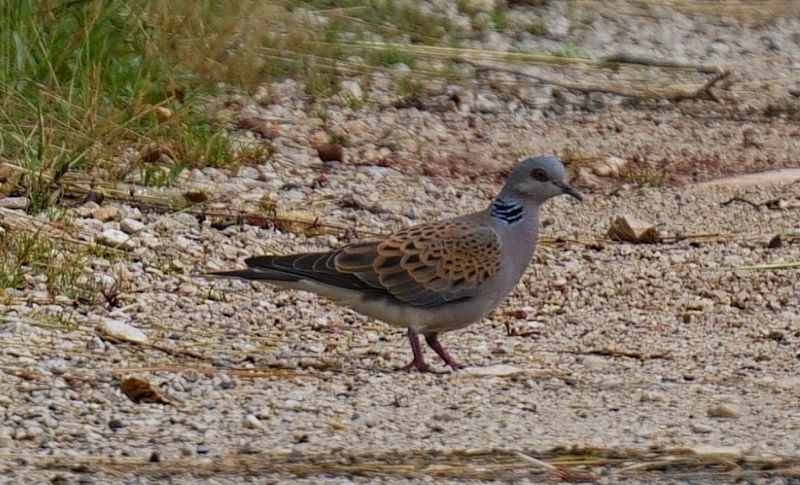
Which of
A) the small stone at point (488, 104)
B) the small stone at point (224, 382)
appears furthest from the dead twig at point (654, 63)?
the small stone at point (224, 382)

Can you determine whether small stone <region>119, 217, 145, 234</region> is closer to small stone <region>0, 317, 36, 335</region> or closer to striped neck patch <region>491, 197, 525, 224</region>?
small stone <region>0, 317, 36, 335</region>

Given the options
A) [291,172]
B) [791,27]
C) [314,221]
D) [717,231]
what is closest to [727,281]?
[717,231]

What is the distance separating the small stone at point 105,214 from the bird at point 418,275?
142 centimetres

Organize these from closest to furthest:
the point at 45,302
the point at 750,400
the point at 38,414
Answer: the point at 38,414 < the point at 750,400 < the point at 45,302

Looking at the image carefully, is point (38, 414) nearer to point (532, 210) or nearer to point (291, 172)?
point (532, 210)

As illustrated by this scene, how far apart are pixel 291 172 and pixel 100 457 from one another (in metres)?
3.85

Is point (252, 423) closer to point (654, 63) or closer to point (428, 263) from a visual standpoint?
point (428, 263)

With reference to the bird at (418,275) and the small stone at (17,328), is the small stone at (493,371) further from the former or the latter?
the small stone at (17,328)

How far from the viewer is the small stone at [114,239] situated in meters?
6.80

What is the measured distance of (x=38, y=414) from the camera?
191 inches

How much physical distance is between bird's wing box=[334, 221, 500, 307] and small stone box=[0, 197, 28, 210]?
164cm

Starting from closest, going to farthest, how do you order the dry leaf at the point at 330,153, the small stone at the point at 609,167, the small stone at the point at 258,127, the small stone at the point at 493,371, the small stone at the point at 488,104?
the small stone at the point at 493,371, the dry leaf at the point at 330,153, the small stone at the point at 258,127, the small stone at the point at 609,167, the small stone at the point at 488,104

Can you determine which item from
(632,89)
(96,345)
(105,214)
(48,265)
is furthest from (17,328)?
(632,89)

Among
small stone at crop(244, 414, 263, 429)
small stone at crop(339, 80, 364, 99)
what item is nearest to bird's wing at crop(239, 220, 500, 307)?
small stone at crop(244, 414, 263, 429)
